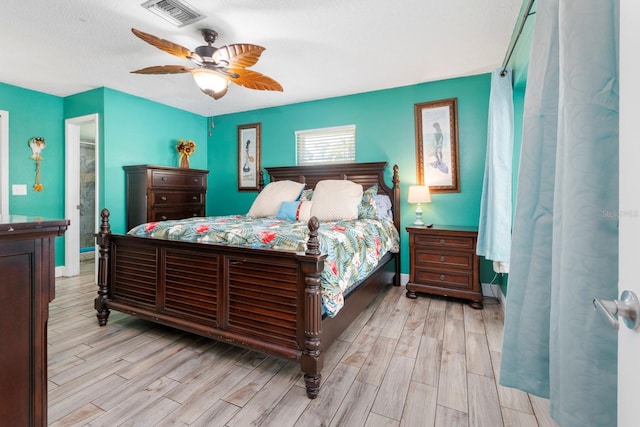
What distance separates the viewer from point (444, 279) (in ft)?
10.4

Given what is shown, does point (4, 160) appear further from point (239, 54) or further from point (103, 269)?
point (239, 54)

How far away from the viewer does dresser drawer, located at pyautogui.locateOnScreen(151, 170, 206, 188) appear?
3868 millimetres

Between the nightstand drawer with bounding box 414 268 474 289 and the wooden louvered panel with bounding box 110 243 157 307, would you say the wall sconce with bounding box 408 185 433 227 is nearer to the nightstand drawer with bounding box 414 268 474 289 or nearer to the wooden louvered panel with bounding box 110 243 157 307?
the nightstand drawer with bounding box 414 268 474 289

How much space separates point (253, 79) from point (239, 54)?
416 mm

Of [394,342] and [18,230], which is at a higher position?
[18,230]

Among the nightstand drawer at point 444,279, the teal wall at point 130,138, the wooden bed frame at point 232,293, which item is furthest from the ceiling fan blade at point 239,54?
the nightstand drawer at point 444,279

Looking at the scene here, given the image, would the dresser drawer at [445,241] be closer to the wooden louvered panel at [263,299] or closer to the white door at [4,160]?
the wooden louvered panel at [263,299]

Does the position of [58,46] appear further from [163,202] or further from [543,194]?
[543,194]

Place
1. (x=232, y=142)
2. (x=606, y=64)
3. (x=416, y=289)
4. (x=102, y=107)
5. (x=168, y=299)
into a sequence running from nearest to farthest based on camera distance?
(x=606, y=64), (x=168, y=299), (x=416, y=289), (x=102, y=107), (x=232, y=142)

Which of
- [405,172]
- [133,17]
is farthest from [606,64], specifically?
[405,172]

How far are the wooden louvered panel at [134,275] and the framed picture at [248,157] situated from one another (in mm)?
2388

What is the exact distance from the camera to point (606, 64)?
0.69 metres

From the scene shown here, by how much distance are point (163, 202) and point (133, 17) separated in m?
2.23

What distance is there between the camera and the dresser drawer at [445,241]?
3051mm
